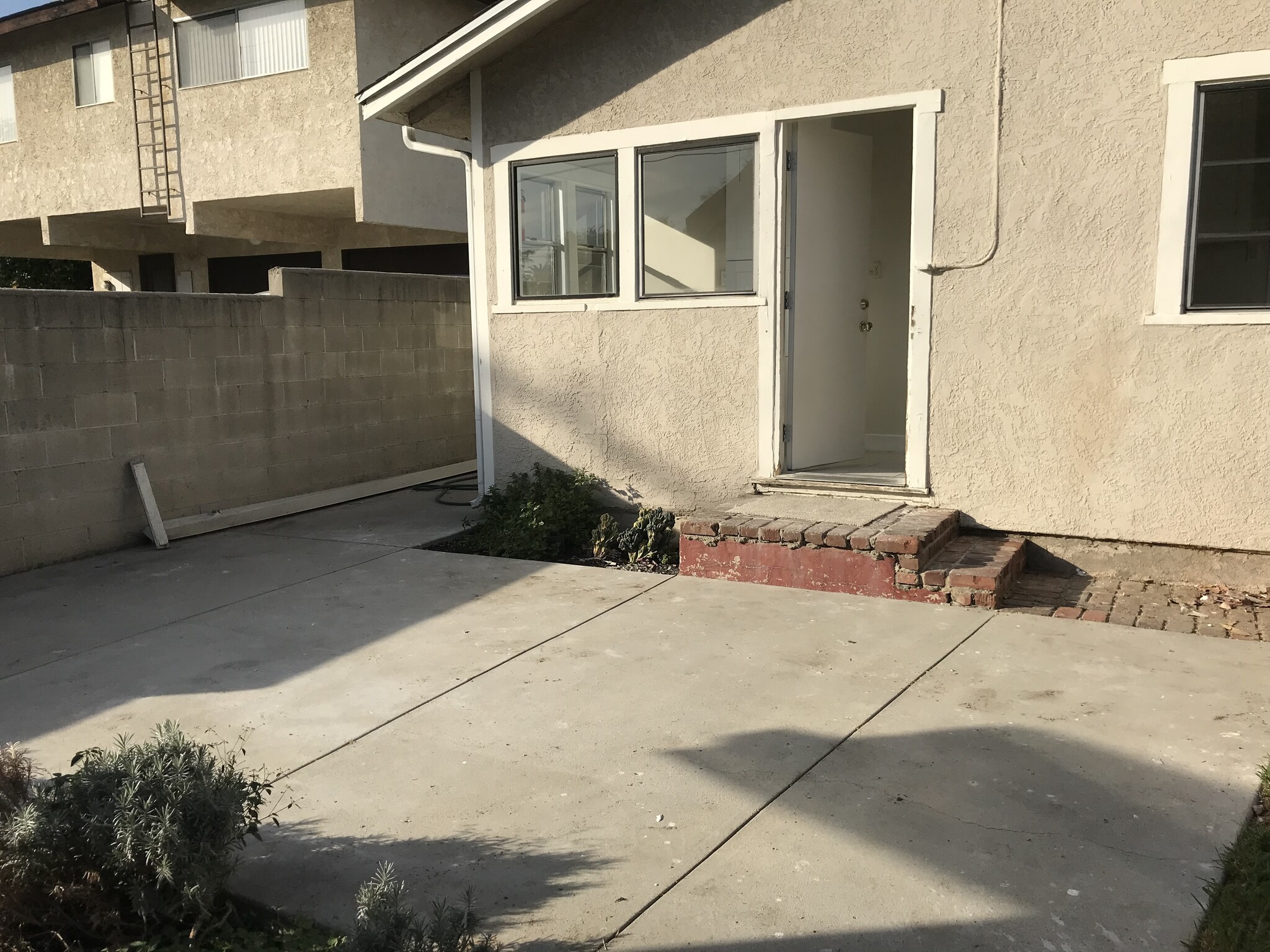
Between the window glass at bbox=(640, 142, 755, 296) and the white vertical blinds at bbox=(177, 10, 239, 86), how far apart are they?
10.7 m

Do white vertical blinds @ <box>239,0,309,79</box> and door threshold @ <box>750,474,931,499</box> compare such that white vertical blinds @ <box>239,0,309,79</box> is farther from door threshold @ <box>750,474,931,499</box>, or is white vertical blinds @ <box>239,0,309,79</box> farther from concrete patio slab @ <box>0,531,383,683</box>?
door threshold @ <box>750,474,931,499</box>

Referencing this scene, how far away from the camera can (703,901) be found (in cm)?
305

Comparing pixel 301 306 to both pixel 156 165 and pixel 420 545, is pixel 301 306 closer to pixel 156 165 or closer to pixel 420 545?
pixel 420 545

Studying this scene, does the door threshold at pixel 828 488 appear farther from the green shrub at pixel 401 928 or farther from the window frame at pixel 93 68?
the window frame at pixel 93 68

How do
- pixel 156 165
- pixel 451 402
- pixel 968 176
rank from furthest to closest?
pixel 156 165 → pixel 451 402 → pixel 968 176

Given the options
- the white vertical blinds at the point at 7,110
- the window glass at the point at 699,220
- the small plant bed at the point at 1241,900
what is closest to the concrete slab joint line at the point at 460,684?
the window glass at the point at 699,220

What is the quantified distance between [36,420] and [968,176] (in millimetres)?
6585

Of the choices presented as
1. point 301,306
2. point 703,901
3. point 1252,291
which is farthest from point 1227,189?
point 301,306

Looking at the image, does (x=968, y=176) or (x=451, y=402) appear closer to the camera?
(x=968, y=176)

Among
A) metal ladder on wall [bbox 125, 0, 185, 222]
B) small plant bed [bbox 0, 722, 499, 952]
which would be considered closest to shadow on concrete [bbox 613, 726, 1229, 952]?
small plant bed [bbox 0, 722, 499, 952]

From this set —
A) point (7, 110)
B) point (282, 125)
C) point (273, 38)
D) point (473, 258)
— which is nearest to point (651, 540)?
point (473, 258)

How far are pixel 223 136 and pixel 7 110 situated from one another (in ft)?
19.1

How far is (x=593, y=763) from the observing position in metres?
4.02

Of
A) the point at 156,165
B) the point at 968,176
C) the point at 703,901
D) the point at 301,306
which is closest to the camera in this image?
the point at 703,901
